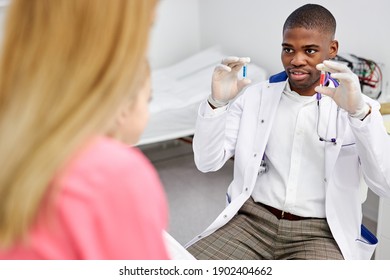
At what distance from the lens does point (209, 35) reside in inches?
141

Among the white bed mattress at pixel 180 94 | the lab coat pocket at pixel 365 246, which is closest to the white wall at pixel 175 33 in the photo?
the white bed mattress at pixel 180 94

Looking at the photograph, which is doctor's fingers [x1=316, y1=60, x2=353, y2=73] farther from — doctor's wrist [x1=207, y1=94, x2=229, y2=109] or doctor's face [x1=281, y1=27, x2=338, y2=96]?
doctor's wrist [x1=207, y1=94, x2=229, y2=109]

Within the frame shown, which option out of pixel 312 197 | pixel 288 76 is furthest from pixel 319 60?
pixel 312 197

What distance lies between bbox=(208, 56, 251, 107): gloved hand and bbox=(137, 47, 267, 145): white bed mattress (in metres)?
1.28

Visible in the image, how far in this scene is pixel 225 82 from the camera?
4.34 feet

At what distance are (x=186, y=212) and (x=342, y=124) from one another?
4.53 ft

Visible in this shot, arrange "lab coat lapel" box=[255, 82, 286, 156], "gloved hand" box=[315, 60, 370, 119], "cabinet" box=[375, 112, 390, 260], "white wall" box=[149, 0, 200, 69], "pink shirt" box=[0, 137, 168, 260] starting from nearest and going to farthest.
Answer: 1. "pink shirt" box=[0, 137, 168, 260]
2. "gloved hand" box=[315, 60, 370, 119]
3. "lab coat lapel" box=[255, 82, 286, 156]
4. "cabinet" box=[375, 112, 390, 260]
5. "white wall" box=[149, 0, 200, 69]

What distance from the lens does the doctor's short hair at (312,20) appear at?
4.23ft

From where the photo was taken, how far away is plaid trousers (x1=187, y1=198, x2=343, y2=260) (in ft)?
4.02

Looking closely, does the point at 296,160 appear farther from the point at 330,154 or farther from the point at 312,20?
the point at 312,20

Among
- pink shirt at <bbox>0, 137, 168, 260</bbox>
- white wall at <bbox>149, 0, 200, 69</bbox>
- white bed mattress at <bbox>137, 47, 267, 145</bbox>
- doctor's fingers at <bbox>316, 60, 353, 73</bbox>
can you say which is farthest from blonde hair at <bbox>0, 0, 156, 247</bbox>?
white wall at <bbox>149, 0, 200, 69</bbox>

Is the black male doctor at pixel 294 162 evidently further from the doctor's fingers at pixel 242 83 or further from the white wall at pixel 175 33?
the white wall at pixel 175 33

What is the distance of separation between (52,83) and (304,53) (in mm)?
993

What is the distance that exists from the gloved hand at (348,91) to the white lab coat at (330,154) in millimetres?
28
